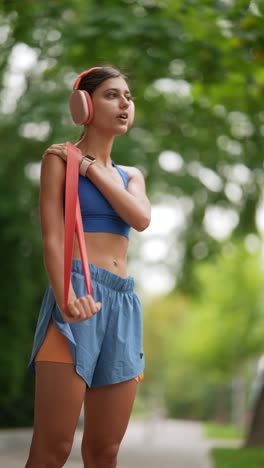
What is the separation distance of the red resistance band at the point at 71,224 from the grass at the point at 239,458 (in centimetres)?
853

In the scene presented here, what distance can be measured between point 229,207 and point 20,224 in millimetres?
3540

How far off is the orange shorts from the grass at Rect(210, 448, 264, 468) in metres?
8.40

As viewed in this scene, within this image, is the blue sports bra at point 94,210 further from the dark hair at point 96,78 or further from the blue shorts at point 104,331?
the dark hair at point 96,78

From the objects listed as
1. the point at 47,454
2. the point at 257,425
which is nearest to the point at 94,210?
the point at 47,454

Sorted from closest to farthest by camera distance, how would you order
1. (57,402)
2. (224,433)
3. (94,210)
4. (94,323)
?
(57,402) → (94,323) → (94,210) → (224,433)

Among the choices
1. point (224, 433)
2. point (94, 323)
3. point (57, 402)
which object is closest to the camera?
point (57, 402)

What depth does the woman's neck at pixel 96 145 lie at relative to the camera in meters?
4.16

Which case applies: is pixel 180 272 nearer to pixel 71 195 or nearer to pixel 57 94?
pixel 57 94

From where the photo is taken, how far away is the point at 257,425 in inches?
633

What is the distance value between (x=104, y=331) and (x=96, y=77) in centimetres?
107

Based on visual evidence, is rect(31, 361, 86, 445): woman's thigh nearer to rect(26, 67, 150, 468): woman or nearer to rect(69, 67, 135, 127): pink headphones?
rect(26, 67, 150, 468): woman

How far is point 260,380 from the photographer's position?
16.8m

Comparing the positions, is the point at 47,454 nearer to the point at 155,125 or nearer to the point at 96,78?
the point at 96,78

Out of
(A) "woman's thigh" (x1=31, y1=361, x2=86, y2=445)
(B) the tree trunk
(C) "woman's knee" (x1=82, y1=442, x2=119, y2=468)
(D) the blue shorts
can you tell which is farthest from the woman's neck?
(B) the tree trunk
